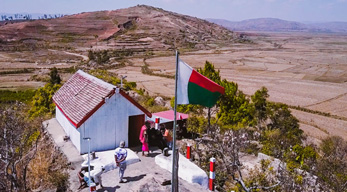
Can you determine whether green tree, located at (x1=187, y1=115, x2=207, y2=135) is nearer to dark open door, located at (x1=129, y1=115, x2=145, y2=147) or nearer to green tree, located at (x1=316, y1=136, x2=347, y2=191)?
dark open door, located at (x1=129, y1=115, x2=145, y2=147)

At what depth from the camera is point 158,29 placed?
131125 millimetres

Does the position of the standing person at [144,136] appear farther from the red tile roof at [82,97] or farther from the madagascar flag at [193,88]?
the madagascar flag at [193,88]

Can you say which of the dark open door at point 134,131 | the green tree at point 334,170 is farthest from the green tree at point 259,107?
the dark open door at point 134,131

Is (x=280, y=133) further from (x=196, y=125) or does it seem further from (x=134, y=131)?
(x=134, y=131)

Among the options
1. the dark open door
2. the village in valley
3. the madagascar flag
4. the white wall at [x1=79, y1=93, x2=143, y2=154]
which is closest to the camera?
the madagascar flag

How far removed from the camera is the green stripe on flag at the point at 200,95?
273 inches

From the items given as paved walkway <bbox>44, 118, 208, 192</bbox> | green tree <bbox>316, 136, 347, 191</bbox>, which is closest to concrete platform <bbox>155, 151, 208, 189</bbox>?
paved walkway <bbox>44, 118, 208, 192</bbox>

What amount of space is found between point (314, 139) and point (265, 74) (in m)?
39.5

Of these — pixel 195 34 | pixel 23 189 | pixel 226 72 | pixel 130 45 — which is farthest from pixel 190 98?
pixel 195 34

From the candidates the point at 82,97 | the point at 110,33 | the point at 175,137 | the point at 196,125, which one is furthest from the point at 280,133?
the point at 110,33

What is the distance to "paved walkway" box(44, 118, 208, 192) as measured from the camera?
30.6 ft

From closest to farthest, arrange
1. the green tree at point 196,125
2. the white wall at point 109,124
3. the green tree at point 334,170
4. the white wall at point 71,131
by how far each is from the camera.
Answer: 1. the green tree at point 334,170
2. the white wall at point 109,124
3. the white wall at point 71,131
4. the green tree at point 196,125

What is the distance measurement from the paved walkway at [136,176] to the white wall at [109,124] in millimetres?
865

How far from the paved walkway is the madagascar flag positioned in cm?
343
